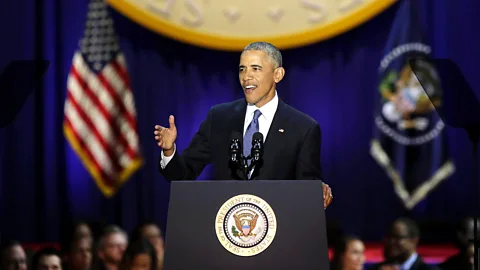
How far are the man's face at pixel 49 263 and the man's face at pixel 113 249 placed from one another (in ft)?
Answer: 2.51

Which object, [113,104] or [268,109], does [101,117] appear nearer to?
[113,104]

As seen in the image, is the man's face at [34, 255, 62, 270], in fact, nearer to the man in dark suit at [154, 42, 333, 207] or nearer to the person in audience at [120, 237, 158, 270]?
the person in audience at [120, 237, 158, 270]

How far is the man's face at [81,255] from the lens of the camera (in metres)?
5.46

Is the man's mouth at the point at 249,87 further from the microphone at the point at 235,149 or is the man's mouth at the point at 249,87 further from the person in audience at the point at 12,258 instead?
the person in audience at the point at 12,258

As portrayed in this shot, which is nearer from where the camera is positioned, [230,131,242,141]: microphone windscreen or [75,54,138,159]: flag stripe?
[230,131,242,141]: microphone windscreen

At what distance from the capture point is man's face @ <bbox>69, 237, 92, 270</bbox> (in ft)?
17.9

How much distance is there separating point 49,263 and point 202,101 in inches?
129

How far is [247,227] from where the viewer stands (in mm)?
2707

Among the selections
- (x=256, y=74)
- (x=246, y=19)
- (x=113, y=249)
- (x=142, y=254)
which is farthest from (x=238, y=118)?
(x=246, y=19)

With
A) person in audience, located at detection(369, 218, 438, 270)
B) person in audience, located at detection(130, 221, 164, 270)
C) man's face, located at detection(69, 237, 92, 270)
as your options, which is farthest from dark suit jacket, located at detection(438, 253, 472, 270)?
man's face, located at detection(69, 237, 92, 270)

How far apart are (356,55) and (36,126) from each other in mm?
3253

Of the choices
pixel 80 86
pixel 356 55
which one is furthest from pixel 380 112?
pixel 80 86

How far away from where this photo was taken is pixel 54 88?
752 cm

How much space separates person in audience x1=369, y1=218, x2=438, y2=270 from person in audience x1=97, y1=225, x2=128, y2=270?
184 cm
